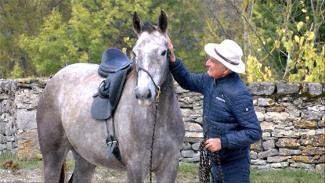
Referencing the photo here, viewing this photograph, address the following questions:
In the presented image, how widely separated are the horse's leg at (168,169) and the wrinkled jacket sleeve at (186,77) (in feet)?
1.88

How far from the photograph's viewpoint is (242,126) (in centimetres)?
468

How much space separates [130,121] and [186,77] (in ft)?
1.91

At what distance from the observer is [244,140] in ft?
15.1

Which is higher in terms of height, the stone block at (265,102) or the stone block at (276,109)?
the stone block at (265,102)

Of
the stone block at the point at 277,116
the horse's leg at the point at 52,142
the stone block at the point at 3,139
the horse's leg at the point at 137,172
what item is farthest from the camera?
the stone block at the point at 3,139

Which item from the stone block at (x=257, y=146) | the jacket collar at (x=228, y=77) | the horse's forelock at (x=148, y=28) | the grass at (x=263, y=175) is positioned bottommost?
the grass at (x=263, y=175)

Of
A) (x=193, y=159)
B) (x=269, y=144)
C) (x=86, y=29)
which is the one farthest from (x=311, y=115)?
(x=86, y=29)

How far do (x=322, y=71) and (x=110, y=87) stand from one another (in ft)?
20.0

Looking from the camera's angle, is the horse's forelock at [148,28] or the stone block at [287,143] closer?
the horse's forelock at [148,28]

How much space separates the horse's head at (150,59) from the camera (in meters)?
4.63

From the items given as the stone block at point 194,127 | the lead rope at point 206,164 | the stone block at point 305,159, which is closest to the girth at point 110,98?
the lead rope at point 206,164

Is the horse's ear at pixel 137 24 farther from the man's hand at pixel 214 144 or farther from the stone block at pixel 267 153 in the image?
the stone block at pixel 267 153

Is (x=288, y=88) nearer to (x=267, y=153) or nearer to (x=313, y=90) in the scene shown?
(x=313, y=90)

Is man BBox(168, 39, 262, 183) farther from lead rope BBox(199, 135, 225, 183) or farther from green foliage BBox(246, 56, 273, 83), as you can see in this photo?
green foliage BBox(246, 56, 273, 83)
